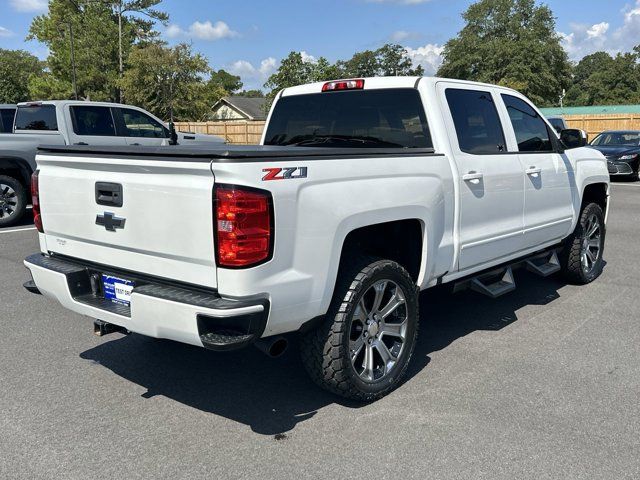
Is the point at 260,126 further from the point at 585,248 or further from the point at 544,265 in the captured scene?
the point at 544,265

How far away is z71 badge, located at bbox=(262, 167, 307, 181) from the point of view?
2807 mm

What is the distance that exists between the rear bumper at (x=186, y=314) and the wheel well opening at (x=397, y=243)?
3.54 feet

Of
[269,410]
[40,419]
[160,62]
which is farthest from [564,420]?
[160,62]

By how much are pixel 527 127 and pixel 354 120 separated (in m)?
1.75

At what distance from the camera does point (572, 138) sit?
5586mm

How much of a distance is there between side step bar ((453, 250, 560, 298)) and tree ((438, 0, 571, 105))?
54802mm

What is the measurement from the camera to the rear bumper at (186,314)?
278 cm

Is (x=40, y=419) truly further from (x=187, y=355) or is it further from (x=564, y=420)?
(x=564, y=420)

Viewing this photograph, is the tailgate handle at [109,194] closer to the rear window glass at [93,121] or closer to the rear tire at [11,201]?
the rear tire at [11,201]

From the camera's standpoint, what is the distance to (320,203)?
3051 mm

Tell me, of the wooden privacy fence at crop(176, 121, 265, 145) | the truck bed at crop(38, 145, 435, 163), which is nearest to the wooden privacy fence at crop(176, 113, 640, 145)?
the wooden privacy fence at crop(176, 121, 265, 145)

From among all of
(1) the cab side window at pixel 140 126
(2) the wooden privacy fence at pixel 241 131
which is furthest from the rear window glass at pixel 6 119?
(2) the wooden privacy fence at pixel 241 131

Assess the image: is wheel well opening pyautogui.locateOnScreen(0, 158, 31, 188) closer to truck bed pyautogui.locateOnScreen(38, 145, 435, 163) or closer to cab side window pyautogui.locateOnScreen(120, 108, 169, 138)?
cab side window pyautogui.locateOnScreen(120, 108, 169, 138)

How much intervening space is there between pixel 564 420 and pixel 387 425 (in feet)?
3.38
